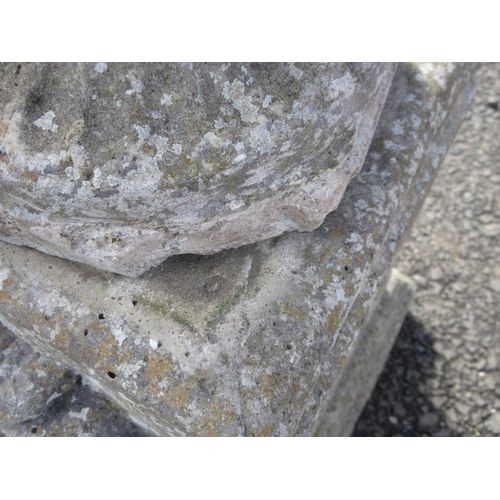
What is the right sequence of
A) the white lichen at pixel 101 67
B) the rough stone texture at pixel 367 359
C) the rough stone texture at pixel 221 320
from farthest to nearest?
the rough stone texture at pixel 367 359 < the rough stone texture at pixel 221 320 < the white lichen at pixel 101 67

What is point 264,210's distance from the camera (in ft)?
2.49

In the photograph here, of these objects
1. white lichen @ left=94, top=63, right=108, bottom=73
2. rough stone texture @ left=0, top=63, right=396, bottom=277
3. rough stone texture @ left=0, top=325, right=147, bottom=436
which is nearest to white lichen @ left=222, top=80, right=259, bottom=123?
rough stone texture @ left=0, top=63, right=396, bottom=277

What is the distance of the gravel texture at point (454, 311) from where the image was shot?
5.06 ft

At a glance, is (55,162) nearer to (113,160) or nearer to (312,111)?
(113,160)

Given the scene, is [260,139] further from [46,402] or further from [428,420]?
[428,420]

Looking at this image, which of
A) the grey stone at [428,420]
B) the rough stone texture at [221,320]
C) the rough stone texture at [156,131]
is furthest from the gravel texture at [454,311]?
the rough stone texture at [156,131]

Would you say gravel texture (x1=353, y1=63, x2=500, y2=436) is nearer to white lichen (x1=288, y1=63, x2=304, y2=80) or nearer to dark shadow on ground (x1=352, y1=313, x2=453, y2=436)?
dark shadow on ground (x1=352, y1=313, x2=453, y2=436)

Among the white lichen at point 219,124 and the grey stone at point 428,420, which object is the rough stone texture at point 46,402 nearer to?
the white lichen at point 219,124

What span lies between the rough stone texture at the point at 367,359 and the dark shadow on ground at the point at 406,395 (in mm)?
71

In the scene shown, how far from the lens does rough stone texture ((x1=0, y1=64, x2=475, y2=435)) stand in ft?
2.59

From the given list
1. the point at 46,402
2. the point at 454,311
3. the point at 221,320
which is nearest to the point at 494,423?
the point at 454,311

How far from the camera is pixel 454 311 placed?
67.1 inches

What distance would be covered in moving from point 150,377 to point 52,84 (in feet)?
1.50

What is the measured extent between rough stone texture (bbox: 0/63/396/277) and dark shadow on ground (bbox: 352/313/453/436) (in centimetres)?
113
